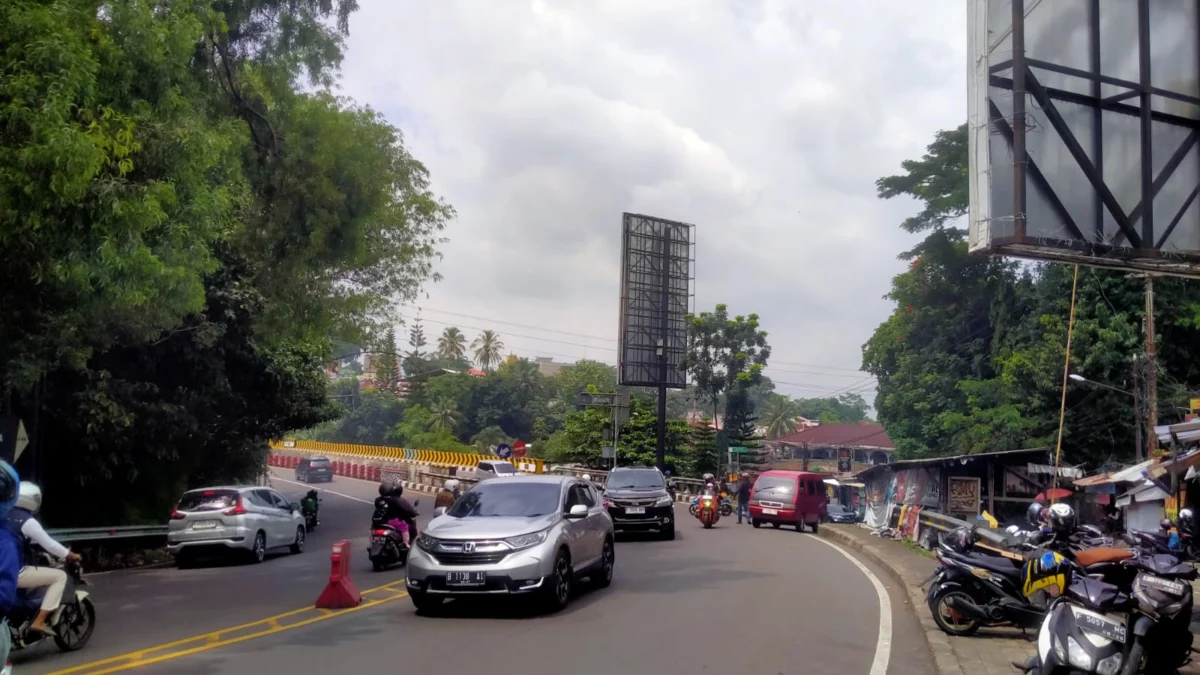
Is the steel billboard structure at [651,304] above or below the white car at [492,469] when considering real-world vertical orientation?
above

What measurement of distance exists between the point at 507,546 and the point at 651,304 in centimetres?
3915

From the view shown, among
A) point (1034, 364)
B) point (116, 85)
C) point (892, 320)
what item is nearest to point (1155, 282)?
point (1034, 364)

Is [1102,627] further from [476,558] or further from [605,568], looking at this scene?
[605,568]

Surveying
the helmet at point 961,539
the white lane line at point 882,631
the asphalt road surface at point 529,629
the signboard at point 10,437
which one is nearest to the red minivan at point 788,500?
the white lane line at point 882,631

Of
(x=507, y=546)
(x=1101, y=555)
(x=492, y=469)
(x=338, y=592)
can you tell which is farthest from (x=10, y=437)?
(x=492, y=469)

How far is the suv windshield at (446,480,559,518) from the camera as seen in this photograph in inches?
496

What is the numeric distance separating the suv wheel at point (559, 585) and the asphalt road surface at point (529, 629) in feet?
0.76

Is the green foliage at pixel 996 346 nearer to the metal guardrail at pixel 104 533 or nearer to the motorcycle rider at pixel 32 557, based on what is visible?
the metal guardrail at pixel 104 533

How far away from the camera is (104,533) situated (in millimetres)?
20297

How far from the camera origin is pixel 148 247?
1169cm

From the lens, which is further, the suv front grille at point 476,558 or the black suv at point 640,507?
the black suv at point 640,507

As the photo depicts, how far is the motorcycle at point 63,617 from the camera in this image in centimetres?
854

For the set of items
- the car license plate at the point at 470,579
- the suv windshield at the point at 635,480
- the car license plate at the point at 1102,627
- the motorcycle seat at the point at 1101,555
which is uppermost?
the motorcycle seat at the point at 1101,555

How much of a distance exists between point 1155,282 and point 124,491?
1263 inches
